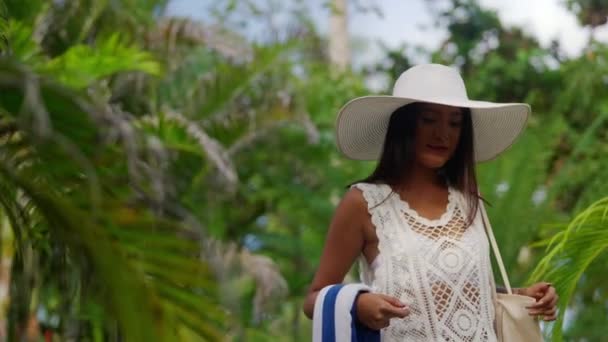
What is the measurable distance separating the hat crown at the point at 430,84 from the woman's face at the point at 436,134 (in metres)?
0.04

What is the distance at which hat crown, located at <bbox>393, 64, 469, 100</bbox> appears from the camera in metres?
3.13

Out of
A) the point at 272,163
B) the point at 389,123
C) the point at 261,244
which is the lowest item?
the point at 261,244

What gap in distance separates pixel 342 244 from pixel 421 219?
0.70ft

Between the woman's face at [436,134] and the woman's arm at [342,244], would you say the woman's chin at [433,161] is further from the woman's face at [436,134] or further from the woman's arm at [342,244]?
the woman's arm at [342,244]

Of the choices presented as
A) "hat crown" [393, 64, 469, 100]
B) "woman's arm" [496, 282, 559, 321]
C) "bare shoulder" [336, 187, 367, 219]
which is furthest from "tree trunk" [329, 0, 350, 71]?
"woman's arm" [496, 282, 559, 321]

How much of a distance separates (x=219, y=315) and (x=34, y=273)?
1.83 feet

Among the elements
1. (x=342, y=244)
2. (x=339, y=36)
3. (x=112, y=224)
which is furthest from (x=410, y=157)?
(x=339, y=36)

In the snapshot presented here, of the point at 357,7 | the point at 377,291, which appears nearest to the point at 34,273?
the point at 377,291

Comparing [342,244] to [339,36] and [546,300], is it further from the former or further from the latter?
[339,36]

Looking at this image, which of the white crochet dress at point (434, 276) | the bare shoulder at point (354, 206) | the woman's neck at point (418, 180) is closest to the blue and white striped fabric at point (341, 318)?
the white crochet dress at point (434, 276)

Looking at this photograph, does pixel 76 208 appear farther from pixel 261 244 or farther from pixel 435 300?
pixel 261 244

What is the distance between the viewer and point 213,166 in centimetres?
723

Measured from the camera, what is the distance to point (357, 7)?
16609mm

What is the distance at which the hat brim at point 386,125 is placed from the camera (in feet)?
10.6
